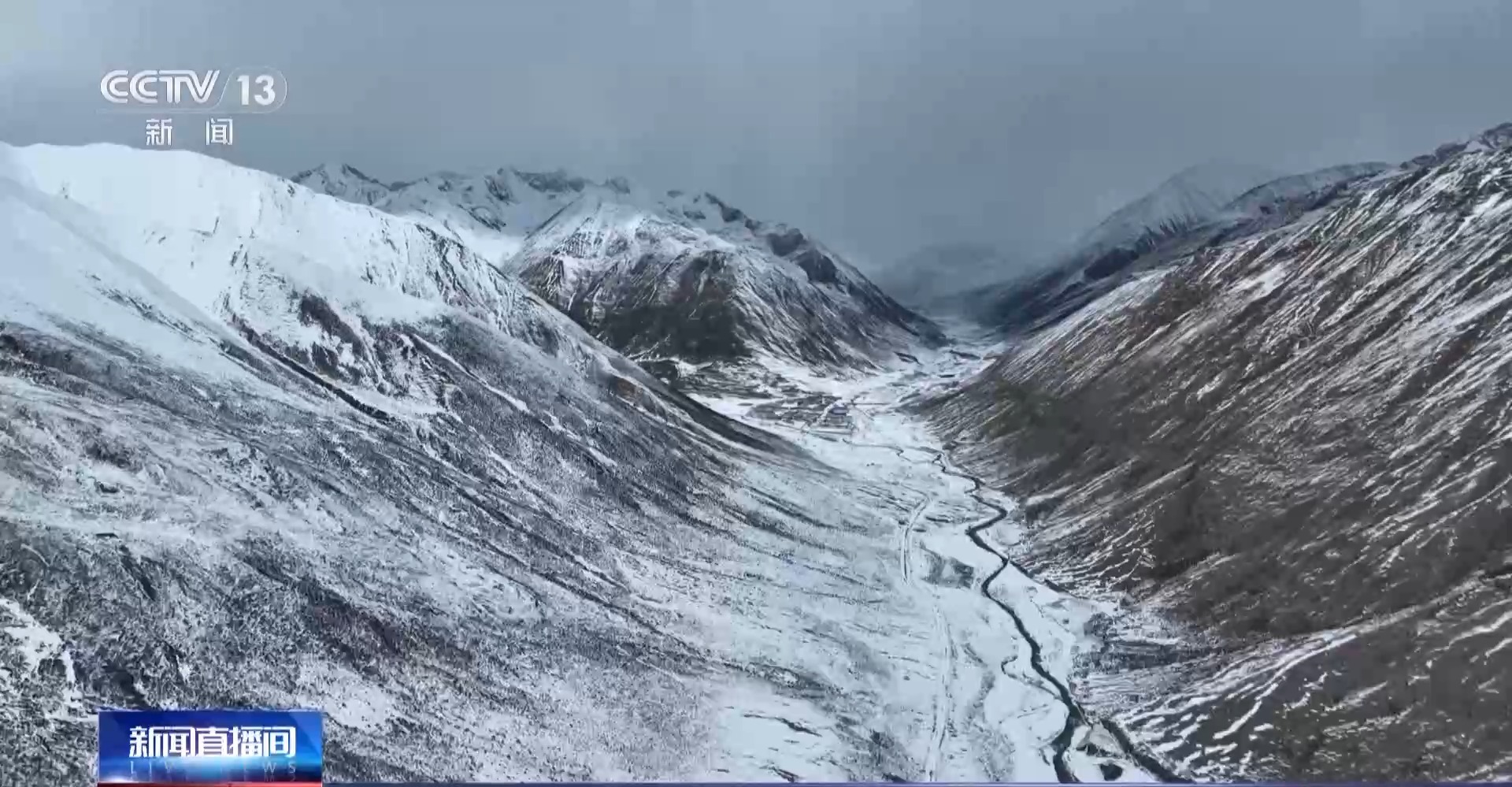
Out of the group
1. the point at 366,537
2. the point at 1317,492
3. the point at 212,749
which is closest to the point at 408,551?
the point at 366,537

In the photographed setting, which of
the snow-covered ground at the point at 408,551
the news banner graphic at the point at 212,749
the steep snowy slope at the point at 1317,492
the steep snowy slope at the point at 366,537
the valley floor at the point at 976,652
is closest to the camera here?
the news banner graphic at the point at 212,749

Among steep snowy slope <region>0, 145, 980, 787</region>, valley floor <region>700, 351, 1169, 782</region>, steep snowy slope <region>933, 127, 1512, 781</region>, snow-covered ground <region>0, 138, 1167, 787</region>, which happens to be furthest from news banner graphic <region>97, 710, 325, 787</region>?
steep snowy slope <region>933, 127, 1512, 781</region>

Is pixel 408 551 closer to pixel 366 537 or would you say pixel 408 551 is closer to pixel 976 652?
pixel 366 537

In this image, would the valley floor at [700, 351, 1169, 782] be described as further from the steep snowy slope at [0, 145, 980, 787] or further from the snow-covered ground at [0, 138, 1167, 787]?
the steep snowy slope at [0, 145, 980, 787]

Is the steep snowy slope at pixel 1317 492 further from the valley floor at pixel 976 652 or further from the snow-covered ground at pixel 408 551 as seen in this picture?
the snow-covered ground at pixel 408 551

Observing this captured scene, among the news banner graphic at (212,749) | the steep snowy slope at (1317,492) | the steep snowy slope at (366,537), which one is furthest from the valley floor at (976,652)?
the news banner graphic at (212,749)

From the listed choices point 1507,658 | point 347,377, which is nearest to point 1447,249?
point 1507,658
